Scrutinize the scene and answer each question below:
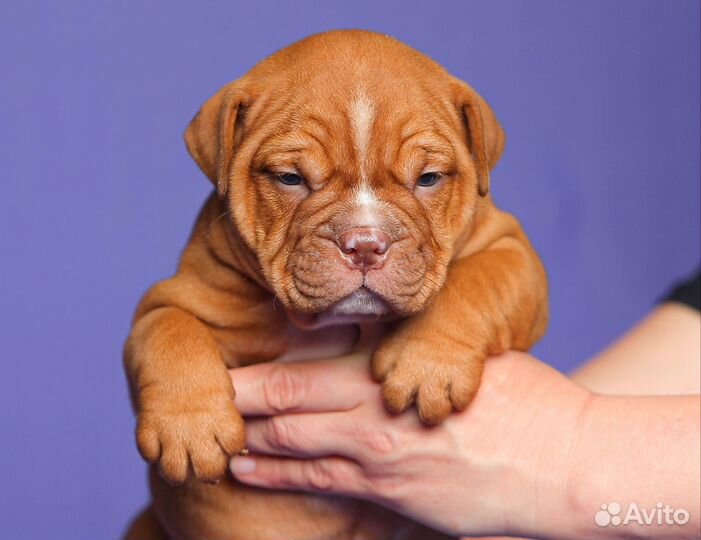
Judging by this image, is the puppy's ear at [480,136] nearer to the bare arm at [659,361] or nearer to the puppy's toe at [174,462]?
the bare arm at [659,361]

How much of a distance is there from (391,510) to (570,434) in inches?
28.3

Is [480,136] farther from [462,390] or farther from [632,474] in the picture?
[632,474]

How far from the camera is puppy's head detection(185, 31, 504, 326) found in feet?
11.7

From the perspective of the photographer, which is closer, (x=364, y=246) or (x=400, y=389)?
(x=364, y=246)

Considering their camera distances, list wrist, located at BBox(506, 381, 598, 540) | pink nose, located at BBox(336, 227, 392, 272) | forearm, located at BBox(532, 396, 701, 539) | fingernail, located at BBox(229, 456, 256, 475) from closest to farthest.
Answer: pink nose, located at BBox(336, 227, 392, 272)
forearm, located at BBox(532, 396, 701, 539)
wrist, located at BBox(506, 381, 598, 540)
fingernail, located at BBox(229, 456, 256, 475)

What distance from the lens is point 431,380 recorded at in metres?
3.74

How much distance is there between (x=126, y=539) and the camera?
473 cm

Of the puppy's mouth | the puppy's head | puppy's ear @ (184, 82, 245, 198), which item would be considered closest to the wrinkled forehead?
the puppy's head

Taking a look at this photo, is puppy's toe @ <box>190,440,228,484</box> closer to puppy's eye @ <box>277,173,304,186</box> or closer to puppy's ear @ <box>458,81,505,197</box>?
puppy's eye @ <box>277,173,304,186</box>

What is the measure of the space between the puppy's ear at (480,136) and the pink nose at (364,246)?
1.93 ft

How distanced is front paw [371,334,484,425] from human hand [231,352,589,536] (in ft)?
0.34

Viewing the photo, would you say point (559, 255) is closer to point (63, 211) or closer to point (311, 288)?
point (63, 211)

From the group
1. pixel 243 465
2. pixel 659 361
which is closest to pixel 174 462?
pixel 243 465

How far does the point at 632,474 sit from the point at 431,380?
661 mm
